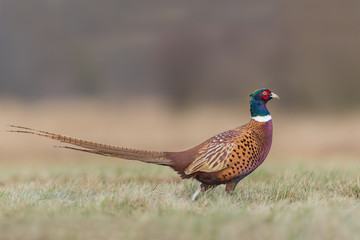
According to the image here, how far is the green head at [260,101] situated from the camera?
20.2 feet

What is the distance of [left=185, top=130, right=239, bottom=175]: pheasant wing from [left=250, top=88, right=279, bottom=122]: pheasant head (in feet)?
1.45

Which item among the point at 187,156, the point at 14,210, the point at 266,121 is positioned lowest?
the point at 14,210

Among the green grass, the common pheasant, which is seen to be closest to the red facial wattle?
the common pheasant

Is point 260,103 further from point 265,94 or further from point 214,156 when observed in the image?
point 214,156

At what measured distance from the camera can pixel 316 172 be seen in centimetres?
757

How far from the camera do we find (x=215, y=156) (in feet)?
19.0

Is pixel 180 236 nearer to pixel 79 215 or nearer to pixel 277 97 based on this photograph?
pixel 79 215

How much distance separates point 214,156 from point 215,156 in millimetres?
12

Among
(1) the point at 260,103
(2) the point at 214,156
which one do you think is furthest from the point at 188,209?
(1) the point at 260,103

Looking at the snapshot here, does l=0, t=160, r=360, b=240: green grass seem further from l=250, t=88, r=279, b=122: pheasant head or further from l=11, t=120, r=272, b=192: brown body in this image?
l=250, t=88, r=279, b=122: pheasant head

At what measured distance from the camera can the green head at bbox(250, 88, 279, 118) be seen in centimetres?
615

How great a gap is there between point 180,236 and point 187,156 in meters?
1.92

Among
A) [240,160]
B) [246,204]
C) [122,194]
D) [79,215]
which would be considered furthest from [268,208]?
[79,215]

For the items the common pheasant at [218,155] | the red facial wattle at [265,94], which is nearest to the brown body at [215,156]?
the common pheasant at [218,155]
